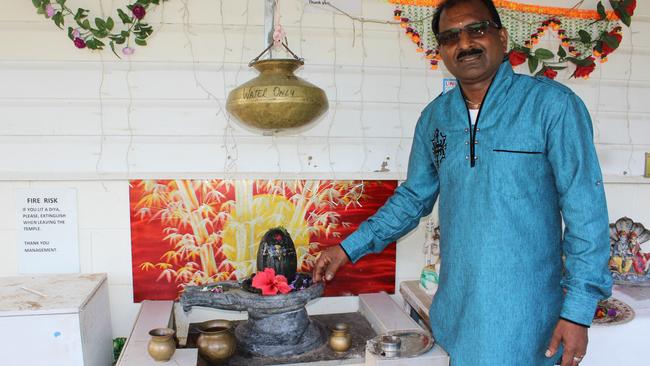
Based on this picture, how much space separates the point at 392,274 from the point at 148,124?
142 cm

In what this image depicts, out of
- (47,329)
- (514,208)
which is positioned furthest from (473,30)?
(47,329)

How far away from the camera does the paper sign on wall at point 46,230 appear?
2326 mm

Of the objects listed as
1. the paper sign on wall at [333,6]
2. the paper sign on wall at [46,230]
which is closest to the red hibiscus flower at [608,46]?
the paper sign on wall at [333,6]

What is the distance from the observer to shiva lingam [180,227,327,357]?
6.52 feet

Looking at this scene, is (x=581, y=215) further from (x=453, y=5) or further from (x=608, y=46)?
(x=608, y=46)

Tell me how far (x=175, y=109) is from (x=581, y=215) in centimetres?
176

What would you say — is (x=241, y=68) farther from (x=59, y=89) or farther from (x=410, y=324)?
(x=410, y=324)

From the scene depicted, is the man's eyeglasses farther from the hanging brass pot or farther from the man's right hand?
the man's right hand

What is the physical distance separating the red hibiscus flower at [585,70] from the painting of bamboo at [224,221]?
1.15 m

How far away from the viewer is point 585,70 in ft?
8.64

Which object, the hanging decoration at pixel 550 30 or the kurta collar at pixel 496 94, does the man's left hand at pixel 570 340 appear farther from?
the hanging decoration at pixel 550 30

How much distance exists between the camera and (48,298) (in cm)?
200

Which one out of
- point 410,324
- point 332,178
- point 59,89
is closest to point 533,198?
point 410,324

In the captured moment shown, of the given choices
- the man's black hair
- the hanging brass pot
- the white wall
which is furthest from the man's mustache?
the white wall
